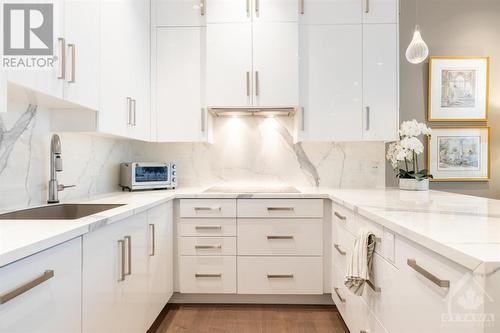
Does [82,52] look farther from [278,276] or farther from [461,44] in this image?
[461,44]

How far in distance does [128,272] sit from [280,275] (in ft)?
3.89

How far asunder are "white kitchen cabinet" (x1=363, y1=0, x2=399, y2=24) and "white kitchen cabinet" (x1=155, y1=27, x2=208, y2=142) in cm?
132

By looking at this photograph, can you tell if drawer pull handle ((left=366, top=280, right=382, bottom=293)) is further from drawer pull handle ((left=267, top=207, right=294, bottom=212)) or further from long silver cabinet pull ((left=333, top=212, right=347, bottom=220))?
drawer pull handle ((left=267, top=207, right=294, bottom=212))

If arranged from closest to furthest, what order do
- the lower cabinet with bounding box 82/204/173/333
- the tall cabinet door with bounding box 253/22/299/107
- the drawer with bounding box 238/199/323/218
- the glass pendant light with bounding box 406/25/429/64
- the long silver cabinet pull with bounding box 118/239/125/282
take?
the lower cabinet with bounding box 82/204/173/333, the long silver cabinet pull with bounding box 118/239/125/282, the glass pendant light with bounding box 406/25/429/64, the drawer with bounding box 238/199/323/218, the tall cabinet door with bounding box 253/22/299/107

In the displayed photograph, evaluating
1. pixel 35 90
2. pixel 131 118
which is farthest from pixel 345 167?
pixel 35 90

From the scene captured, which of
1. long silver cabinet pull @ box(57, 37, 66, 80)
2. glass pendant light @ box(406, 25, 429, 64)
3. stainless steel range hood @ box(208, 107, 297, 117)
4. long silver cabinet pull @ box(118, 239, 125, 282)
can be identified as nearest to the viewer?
long silver cabinet pull @ box(57, 37, 66, 80)

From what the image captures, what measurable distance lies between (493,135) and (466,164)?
1.13ft

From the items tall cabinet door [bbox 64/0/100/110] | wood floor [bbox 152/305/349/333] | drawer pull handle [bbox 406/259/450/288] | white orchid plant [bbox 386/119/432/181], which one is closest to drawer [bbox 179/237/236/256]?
wood floor [bbox 152/305/349/333]

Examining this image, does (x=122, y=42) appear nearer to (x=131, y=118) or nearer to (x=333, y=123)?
(x=131, y=118)

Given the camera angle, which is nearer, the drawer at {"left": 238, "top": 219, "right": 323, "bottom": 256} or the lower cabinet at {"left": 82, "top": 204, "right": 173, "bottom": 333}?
the lower cabinet at {"left": 82, "top": 204, "right": 173, "bottom": 333}

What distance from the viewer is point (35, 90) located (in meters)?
1.25

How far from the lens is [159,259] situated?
209cm

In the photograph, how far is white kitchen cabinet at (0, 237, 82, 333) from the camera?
803 mm

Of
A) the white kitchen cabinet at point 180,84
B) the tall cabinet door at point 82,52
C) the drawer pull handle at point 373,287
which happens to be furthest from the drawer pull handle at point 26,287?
the white kitchen cabinet at point 180,84
